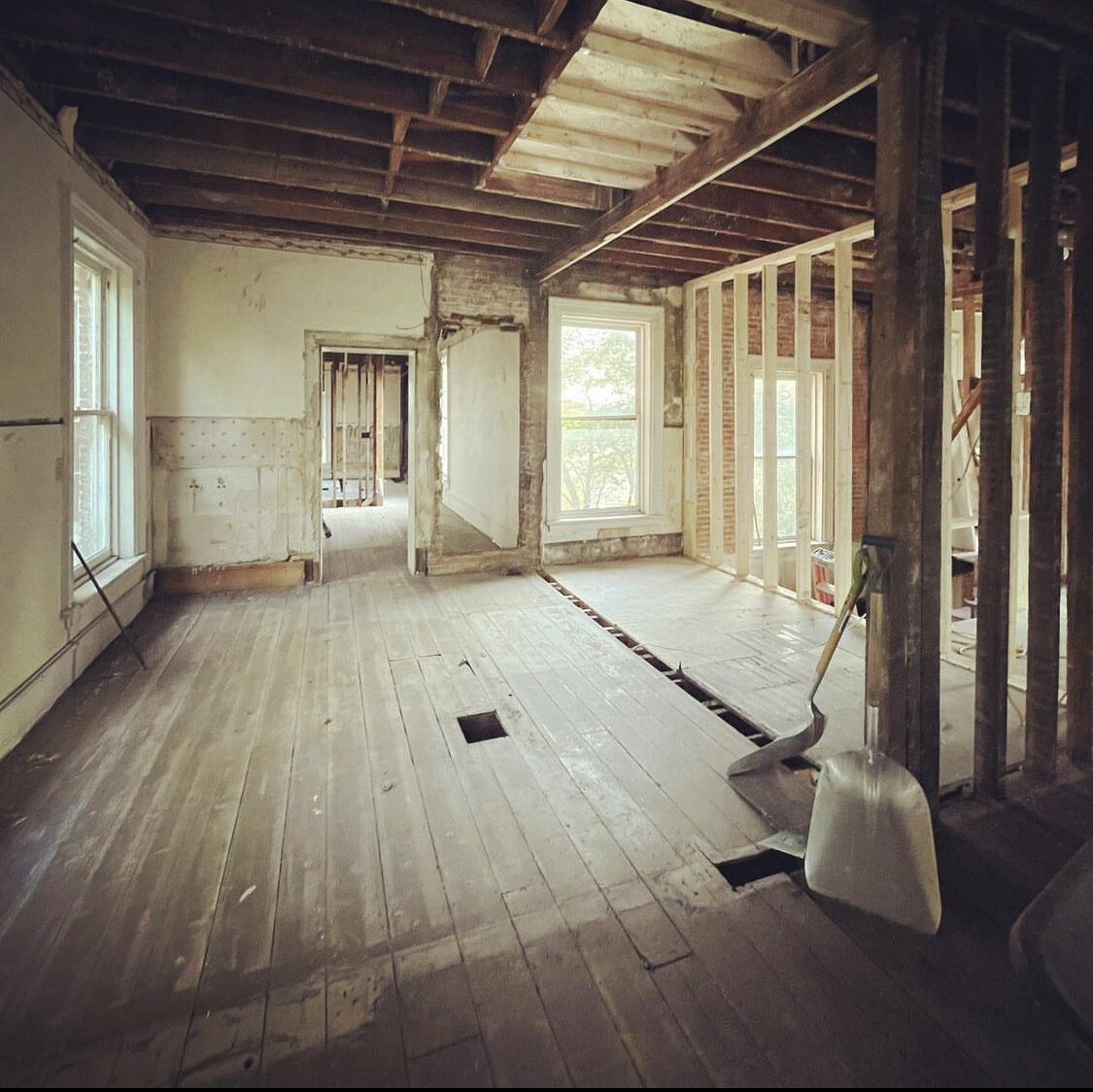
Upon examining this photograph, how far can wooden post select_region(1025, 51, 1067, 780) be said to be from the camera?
93.9 inches

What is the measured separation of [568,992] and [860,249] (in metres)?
6.38

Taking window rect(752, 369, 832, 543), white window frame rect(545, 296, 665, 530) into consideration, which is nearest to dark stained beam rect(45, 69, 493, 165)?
white window frame rect(545, 296, 665, 530)

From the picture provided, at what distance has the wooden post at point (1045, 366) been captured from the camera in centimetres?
238

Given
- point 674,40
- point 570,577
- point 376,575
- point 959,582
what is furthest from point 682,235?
point 959,582

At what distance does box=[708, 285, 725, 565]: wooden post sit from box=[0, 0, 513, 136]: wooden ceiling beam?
3276 millimetres

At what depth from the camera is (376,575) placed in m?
6.13

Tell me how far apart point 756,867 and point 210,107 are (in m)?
4.21

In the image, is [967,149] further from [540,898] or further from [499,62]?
[540,898]

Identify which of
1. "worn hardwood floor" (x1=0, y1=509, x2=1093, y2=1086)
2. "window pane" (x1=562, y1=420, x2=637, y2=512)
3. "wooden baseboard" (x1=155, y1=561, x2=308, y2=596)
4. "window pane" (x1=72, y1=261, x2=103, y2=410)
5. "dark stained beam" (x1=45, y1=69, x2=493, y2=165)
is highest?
"dark stained beam" (x1=45, y1=69, x2=493, y2=165)

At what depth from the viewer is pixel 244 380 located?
215 inches

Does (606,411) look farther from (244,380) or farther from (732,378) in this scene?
(244,380)

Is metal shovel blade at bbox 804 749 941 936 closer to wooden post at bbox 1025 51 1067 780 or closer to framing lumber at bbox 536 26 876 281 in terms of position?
wooden post at bbox 1025 51 1067 780

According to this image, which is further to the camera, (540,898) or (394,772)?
(394,772)

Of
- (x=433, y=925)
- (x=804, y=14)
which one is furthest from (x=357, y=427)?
(x=433, y=925)
